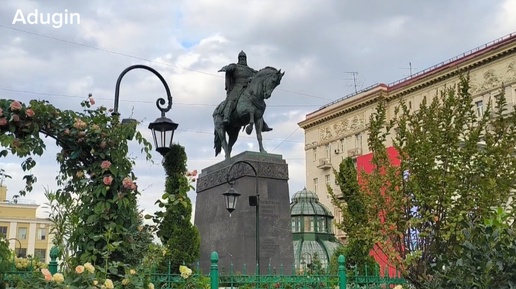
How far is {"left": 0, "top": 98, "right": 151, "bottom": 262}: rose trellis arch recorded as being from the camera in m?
6.44

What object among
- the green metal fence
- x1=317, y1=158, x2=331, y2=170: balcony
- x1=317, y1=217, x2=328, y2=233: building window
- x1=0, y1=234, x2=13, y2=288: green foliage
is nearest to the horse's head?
the green metal fence

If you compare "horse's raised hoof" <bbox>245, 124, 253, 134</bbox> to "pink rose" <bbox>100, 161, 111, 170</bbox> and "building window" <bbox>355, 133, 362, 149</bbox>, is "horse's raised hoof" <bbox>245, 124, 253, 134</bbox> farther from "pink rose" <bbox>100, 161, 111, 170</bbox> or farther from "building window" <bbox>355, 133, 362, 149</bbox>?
"building window" <bbox>355, 133, 362, 149</bbox>

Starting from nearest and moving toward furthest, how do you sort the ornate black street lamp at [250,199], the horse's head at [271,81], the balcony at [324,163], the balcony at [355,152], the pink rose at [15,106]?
1. the pink rose at [15,106]
2. the ornate black street lamp at [250,199]
3. the horse's head at [271,81]
4. the balcony at [355,152]
5. the balcony at [324,163]

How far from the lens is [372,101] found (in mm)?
50000

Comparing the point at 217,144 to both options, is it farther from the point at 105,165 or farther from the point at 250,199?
the point at 105,165

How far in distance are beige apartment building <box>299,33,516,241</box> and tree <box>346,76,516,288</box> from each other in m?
22.9

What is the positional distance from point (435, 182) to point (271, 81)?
222 inches

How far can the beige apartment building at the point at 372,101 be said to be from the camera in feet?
128

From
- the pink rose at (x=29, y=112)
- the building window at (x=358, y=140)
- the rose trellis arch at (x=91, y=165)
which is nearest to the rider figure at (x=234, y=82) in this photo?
the rose trellis arch at (x=91, y=165)

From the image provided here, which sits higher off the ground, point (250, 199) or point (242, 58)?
point (242, 58)

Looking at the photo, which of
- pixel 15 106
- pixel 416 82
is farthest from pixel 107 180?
pixel 416 82

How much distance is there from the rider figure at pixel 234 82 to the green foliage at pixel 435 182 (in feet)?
16.5

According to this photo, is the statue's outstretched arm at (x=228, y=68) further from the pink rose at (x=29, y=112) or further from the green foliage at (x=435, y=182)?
the pink rose at (x=29, y=112)

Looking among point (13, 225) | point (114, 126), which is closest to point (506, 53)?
point (114, 126)
